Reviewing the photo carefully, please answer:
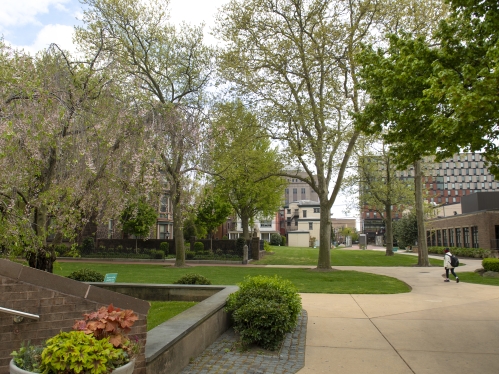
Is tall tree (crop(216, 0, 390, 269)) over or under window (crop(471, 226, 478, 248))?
over

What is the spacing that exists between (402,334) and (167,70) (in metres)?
21.2

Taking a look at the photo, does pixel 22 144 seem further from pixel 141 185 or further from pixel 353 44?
pixel 353 44

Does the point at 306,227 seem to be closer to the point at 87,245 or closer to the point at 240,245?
the point at 240,245

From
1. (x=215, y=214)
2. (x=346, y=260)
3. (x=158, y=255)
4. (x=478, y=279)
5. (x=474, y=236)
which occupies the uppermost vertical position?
(x=215, y=214)

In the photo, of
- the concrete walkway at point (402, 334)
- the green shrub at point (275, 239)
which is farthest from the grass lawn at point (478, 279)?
the green shrub at point (275, 239)

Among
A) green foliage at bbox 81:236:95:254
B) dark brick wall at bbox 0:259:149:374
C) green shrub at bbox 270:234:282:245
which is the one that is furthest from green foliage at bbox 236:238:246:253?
green shrub at bbox 270:234:282:245

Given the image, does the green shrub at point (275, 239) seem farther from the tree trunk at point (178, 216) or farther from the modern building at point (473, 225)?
the tree trunk at point (178, 216)

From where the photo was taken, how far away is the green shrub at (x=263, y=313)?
724 centimetres

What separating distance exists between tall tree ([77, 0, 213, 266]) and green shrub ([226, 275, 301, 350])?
705 cm

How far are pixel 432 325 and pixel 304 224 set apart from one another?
247ft

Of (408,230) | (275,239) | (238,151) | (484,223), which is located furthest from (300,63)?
(275,239)

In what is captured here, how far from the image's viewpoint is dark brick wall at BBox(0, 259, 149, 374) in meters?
4.30

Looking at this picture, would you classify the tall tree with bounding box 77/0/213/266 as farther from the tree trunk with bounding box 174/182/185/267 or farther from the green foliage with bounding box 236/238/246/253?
the green foliage with bounding box 236/238/246/253

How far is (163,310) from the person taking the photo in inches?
356
